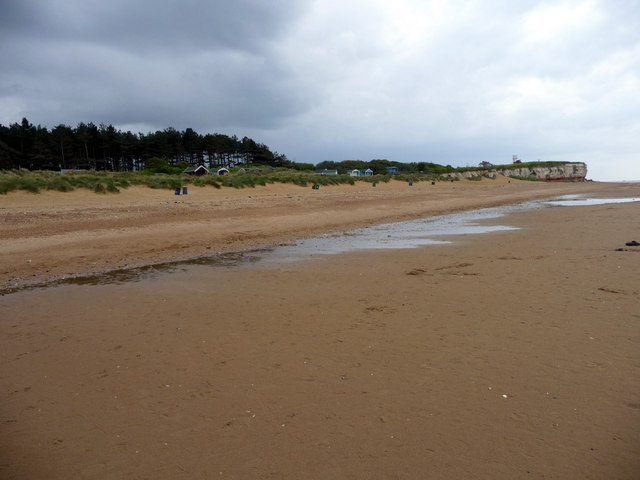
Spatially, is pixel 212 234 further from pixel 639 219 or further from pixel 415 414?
pixel 639 219

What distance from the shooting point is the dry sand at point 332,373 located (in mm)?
2303

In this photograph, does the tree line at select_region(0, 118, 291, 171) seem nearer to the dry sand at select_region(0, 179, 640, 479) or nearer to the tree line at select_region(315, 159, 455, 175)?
the tree line at select_region(315, 159, 455, 175)

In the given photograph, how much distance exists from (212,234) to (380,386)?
9880 millimetres

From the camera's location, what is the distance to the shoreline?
27.9 ft

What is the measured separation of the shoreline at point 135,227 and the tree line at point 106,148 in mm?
57134

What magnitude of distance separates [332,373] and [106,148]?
83871 mm

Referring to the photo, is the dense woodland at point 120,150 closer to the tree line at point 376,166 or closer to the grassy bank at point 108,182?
the tree line at point 376,166

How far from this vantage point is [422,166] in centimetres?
9819

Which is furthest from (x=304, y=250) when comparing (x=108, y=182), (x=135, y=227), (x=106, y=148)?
(x=106, y=148)

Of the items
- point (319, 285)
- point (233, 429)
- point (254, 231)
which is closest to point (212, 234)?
point (254, 231)

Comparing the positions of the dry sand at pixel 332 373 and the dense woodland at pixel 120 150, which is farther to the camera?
the dense woodland at pixel 120 150

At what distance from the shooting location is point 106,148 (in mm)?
74562

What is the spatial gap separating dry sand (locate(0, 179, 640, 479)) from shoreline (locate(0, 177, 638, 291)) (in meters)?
1.56

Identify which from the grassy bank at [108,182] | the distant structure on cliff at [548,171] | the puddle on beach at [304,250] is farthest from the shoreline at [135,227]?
the distant structure on cliff at [548,171]
